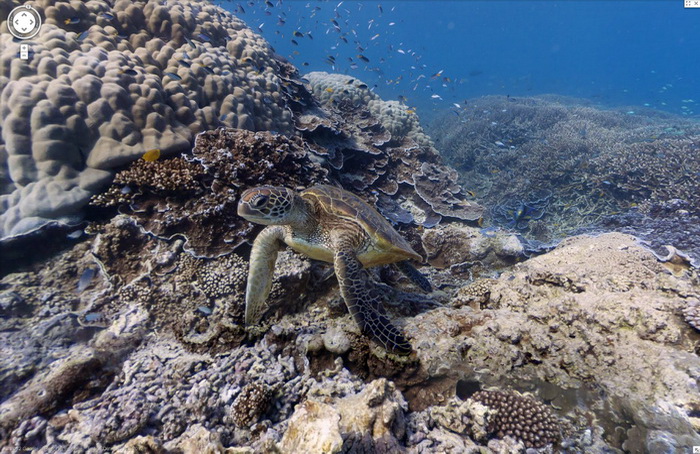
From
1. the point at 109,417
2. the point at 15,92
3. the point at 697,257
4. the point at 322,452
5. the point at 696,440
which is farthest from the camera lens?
the point at 697,257

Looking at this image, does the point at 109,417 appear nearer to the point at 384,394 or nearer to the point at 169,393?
the point at 169,393

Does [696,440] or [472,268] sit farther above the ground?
[472,268]

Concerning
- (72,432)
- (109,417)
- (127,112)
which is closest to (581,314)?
(109,417)

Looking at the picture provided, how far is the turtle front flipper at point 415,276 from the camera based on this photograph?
435 centimetres

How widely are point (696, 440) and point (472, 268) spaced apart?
12.0ft

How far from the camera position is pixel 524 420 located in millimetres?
2117

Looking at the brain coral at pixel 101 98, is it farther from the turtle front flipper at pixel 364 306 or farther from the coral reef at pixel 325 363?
the turtle front flipper at pixel 364 306

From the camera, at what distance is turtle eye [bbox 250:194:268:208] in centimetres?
295

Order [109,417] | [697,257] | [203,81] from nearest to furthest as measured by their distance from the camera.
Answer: [109,417] → [697,257] → [203,81]

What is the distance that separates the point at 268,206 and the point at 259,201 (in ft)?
0.35

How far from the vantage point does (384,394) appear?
211 centimetres

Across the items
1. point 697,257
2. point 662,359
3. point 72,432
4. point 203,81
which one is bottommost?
point 72,432

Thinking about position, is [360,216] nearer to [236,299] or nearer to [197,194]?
[236,299]

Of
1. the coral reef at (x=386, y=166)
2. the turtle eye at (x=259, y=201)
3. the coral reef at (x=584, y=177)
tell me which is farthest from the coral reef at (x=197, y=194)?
the coral reef at (x=584, y=177)
